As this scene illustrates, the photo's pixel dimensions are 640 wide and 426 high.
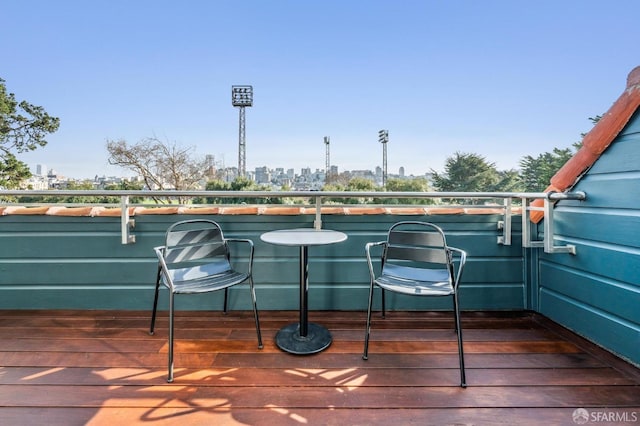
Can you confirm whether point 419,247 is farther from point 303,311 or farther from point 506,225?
point 506,225

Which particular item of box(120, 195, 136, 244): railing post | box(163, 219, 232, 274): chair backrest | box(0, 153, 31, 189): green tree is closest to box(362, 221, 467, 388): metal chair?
box(163, 219, 232, 274): chair backrest

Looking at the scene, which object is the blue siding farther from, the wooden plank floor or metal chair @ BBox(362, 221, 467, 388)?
metal chair @ BBox(362, 221, 467, 388)

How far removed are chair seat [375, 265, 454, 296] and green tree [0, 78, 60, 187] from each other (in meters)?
16.9

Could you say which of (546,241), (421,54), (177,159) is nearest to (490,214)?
(546,241)

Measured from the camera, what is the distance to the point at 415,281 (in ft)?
5.57

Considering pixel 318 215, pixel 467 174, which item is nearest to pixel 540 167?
pixel 467 174

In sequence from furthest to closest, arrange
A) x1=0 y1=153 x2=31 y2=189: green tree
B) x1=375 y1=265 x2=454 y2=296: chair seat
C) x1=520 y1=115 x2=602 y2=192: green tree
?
x1=520 y1=115 x2=602 y2=192: green tree < x1=0 y1=153 x2=31 y2=189: green tree < x1=375 y1=265 x2=454 y2=296: chair seat

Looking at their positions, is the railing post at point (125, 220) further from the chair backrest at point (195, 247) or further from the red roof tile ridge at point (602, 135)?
the red roof tile ridge at point (602, 135)

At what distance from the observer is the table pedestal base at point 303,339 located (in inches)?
68.3

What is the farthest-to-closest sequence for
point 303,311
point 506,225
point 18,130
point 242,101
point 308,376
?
1. point 242,101
2. point 18,130
3. point 506,225
4. point 303,311
5. point 308,376

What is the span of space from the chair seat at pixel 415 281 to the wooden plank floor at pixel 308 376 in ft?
1.41

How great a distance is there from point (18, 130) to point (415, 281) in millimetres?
19061

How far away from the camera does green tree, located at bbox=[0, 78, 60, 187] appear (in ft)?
40.3

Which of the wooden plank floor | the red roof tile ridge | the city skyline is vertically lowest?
the wooden plank floor
